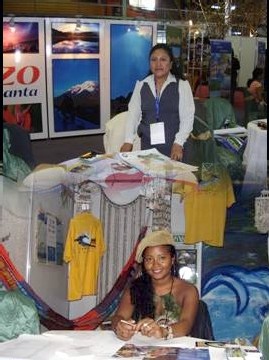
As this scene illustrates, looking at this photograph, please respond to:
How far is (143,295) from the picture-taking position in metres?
2.85

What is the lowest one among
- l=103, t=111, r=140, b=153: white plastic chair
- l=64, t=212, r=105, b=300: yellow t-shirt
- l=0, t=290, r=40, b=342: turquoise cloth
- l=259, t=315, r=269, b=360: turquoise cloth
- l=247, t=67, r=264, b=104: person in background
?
l=0, t=290, r=40, b=342: turquoise cloth

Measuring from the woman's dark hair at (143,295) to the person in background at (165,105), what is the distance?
1.73 feet

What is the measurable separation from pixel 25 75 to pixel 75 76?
26 cm

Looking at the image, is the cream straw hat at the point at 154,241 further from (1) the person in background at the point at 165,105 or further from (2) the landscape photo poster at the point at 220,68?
(2) the landscape photo poster at the point at 220,68

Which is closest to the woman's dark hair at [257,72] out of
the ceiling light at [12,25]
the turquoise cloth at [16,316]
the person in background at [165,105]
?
the person in background at [165,105]

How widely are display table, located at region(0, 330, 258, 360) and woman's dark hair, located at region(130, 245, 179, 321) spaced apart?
1.21 feet

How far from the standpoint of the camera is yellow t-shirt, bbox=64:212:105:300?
9.96 feet

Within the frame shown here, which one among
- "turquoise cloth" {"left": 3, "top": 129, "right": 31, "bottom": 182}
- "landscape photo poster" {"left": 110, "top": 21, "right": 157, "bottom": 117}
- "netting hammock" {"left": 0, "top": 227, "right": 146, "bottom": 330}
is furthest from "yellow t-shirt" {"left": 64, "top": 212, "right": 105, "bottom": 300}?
"landscape photo poster" {"left": 110, "top": 21, "right": 157, "bottom": 117}

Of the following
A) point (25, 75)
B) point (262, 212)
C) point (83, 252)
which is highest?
point (25, 75)

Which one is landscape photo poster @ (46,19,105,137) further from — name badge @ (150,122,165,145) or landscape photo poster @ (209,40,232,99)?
landscape photo poster @ (209,40,232,99)

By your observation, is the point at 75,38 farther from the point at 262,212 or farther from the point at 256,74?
the point at 262,212

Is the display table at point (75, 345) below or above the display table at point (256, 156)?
below

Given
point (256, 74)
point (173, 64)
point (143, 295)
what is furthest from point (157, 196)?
point (256, 74)

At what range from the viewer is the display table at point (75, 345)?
7.00ft
